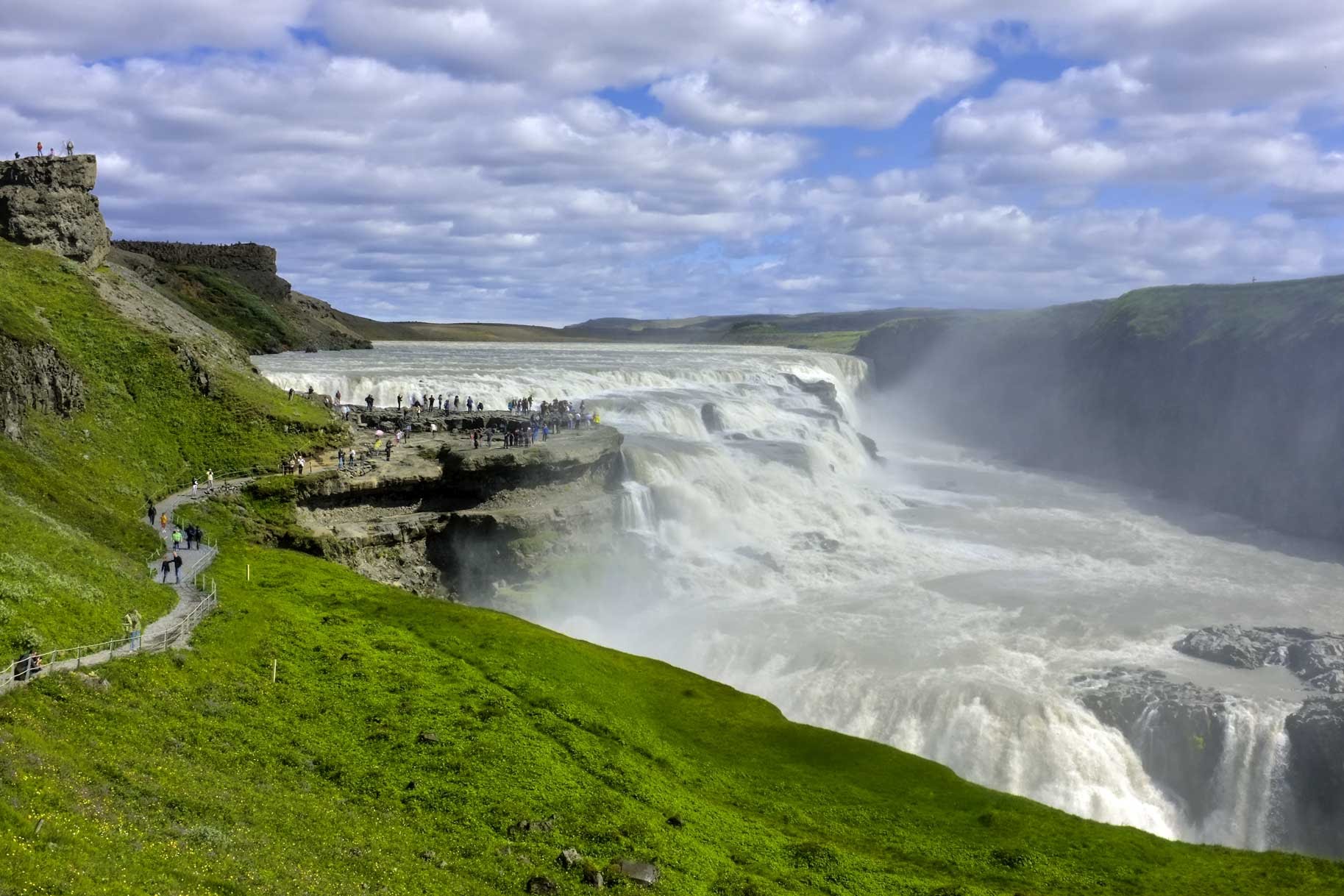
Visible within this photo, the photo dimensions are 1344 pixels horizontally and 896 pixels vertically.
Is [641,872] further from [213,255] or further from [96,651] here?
[213,255]

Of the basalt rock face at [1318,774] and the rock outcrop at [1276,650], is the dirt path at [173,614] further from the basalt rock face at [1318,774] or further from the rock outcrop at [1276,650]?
the rock outcrop at [1276,650]

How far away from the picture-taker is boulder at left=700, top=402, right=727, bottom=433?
80.6 metres

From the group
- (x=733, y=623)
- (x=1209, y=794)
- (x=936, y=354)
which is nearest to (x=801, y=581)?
(x=733, y=623)

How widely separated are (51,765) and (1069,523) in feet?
221

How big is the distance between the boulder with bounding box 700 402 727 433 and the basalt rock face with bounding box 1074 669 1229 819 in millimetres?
44012

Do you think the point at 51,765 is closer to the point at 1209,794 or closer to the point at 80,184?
the point at 1209,794

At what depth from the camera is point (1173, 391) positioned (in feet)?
316

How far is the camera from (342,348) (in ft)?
458

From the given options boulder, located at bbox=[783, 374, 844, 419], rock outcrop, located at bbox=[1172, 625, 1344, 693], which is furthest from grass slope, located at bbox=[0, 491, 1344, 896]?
boulder, located at bbox=[783, 374, 844, 419]

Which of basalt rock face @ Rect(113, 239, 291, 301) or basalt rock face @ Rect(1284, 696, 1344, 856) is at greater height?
basalt rock face @ Rect(113, 239, 291, 301)

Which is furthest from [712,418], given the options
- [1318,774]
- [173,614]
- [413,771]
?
[413,771]

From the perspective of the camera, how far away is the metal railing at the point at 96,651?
2169 cm

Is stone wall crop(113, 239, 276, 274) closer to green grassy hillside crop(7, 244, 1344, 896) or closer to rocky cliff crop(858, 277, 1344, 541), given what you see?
rocky cliff crop(858, 277, 1344, 541)

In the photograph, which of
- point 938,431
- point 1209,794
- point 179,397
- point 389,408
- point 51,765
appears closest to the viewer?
point 51,765
